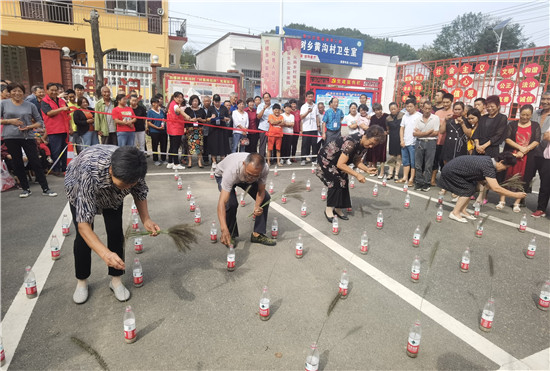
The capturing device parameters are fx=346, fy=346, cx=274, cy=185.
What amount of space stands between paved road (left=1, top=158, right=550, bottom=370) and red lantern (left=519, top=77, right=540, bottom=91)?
6.63 metres

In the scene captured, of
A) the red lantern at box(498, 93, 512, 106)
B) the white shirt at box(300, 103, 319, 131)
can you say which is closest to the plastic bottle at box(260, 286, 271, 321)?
the white shirt at box(300, 103, 319, 131)

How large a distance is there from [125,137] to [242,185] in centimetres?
557

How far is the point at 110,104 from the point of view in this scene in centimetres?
860

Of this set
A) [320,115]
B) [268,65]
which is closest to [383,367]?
[320,115]

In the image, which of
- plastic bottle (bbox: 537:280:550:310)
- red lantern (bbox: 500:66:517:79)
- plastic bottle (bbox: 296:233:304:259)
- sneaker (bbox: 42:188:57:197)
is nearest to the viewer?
plastic bottle (bbox: 537:280:550:310)

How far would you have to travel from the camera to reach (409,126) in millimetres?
8250

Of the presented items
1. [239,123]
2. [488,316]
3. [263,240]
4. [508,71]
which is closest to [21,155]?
[263,240]

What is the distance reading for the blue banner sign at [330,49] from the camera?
23422 mm

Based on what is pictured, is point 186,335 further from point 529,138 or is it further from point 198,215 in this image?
point 529,138

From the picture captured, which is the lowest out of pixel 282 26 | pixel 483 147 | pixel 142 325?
pixel 142 325

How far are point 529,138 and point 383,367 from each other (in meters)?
6.32

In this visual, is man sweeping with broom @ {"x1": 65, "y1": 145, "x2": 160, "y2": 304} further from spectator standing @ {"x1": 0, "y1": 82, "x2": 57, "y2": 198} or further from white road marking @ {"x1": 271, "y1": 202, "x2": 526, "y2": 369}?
spectator standing @ {"x1": 0, "y1": 82, "x2": 57, "y2": 198}

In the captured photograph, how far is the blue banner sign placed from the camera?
23422mm

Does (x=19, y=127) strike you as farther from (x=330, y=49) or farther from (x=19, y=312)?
(x=330, y=49)
